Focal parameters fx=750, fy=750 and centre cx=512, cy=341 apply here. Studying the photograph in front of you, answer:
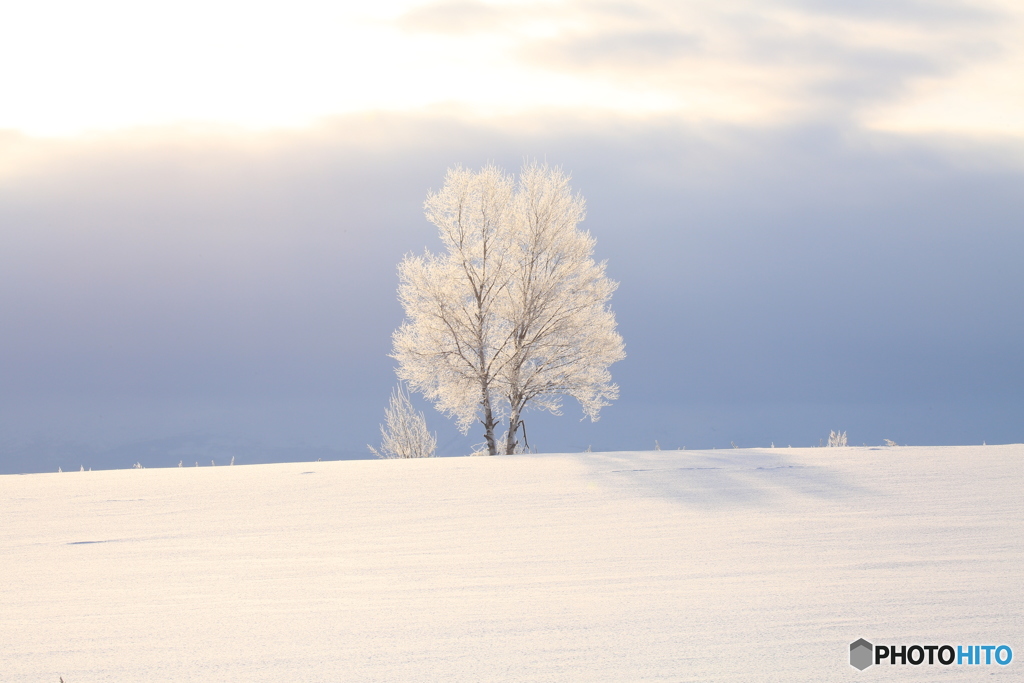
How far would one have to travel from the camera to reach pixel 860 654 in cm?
335

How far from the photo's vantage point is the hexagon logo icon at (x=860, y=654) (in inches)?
128

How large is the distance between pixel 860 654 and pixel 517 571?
6.23ft

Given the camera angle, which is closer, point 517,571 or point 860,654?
point 860,654

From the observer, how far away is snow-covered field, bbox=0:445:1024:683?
132 inches

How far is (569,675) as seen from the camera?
10.4 feet

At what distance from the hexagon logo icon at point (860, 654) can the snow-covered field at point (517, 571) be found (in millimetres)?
41

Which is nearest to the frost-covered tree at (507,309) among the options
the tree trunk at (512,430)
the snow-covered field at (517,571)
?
the tree trunk at (512,430)

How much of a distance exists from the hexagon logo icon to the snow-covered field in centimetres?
4

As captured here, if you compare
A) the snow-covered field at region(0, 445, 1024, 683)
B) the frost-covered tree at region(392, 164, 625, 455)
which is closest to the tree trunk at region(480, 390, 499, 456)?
the frost-covered tree at region(392, 164, 625, 455)

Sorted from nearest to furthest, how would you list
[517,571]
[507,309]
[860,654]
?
[860,654] → [517,571] → [507,309]

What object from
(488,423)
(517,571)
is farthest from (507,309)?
(517,571)

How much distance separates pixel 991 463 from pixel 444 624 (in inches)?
229

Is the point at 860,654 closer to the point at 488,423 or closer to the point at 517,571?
the point at 517,571

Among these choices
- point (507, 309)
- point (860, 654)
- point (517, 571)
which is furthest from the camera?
point (507, 309)
